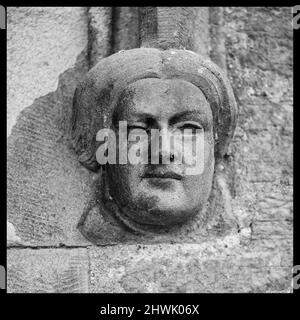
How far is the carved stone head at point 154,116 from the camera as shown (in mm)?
1897

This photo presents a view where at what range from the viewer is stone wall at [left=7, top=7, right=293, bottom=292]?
1.98 meters

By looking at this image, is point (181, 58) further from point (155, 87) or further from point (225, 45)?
point (225, 45)

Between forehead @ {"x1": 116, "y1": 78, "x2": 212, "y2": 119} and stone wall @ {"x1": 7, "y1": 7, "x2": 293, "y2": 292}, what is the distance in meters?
0.27

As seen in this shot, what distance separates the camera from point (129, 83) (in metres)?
1.93

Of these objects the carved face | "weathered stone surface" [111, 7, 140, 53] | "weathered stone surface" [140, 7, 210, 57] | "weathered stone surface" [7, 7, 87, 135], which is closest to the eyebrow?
the carved face

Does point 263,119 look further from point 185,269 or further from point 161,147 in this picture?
point 185,269

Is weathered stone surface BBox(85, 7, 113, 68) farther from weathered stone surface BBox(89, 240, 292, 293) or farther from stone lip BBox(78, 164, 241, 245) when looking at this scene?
weathered stone surface BBox(89, 240, 292, 293)

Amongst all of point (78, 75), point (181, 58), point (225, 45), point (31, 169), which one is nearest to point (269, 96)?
point (225, 45)

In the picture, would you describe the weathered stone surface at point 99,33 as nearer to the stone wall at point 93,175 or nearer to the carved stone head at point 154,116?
the stone wall at point 93,175

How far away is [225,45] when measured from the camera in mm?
2232

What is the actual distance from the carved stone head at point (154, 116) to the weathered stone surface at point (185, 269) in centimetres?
10

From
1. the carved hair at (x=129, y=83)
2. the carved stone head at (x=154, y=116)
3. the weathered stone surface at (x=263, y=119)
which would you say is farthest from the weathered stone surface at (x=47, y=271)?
the weathered stone surface at (x=263, y=119)

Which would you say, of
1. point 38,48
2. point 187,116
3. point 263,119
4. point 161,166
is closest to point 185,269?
point 161,166

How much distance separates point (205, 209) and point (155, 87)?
453mm
